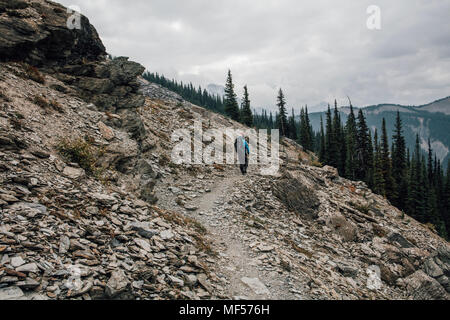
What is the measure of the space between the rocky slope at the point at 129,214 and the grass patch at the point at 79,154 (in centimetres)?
5

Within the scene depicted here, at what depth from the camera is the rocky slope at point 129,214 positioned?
571 cm

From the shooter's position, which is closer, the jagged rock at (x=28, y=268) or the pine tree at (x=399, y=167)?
the jagged rock at (x=28, y=268)

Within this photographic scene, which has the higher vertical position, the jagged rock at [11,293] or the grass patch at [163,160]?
the grass patch at [163,160]

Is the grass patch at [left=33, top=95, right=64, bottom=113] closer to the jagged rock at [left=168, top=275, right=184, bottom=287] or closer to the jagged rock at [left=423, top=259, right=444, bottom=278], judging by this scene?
the jagged rock at [left=168, top=275, right=184, bottom=287]

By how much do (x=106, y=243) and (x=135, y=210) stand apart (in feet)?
7.07

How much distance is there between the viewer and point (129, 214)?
27.0ft

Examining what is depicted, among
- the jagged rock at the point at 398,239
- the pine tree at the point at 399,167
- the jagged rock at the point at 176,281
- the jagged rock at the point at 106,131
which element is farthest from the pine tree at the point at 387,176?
the jagged rock at the point at 176,281

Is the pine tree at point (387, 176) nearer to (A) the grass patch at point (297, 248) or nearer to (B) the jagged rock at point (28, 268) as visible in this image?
(A) the grass patch at point (297, 248)

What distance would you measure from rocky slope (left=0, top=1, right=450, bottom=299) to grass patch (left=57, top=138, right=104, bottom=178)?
49mm

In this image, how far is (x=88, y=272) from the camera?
5398 mm

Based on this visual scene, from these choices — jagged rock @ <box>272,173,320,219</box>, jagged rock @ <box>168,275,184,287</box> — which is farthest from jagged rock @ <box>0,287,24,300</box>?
jagged rock @ <box>272,173,320,219</box>

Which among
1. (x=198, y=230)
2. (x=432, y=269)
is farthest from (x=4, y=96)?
(x=432, y=269)

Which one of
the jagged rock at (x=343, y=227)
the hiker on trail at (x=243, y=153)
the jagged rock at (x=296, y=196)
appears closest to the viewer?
the jagged rock at (x=343, y=227)

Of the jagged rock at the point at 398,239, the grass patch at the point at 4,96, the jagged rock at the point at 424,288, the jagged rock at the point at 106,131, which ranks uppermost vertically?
the grass patch at the point at 4,96
